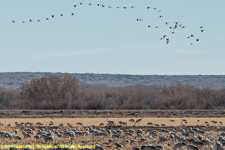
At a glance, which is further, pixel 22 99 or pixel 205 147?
pixel 22 99

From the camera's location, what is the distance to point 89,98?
217ft

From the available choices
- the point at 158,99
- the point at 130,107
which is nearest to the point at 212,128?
the point at 130,107

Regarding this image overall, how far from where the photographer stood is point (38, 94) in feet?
216

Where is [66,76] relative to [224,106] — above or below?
above

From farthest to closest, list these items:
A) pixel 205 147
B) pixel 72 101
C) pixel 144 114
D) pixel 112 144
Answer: pixel 72 101, pixel 144 114, pixel 112 144, pixel 205 147

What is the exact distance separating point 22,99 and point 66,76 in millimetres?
7530

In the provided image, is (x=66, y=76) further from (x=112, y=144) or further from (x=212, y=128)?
(x=112, y=144)

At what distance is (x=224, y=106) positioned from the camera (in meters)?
64.8

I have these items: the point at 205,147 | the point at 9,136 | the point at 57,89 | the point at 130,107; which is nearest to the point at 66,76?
the point at 57,89

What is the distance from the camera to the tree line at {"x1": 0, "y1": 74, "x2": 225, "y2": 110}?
61.4m

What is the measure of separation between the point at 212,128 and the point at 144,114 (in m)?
17.7

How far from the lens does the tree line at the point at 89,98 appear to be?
61.4 meters

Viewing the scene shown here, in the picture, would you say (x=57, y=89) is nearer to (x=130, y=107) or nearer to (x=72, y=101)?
(x=72, y=101)

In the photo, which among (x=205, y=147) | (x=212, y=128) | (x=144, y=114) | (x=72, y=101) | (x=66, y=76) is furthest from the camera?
(x=66, y=76)
